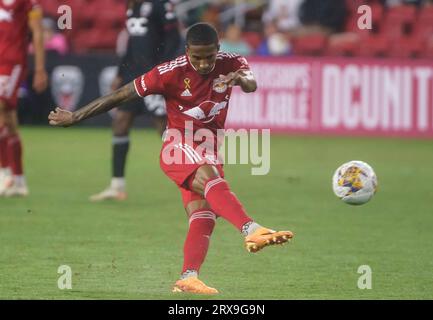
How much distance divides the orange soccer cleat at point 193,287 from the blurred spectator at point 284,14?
12.6m

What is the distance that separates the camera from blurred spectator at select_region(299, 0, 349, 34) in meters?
19.5

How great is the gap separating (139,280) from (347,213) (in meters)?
3.88

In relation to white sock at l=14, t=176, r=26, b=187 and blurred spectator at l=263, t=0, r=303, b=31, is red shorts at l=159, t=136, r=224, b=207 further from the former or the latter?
blurred spectator at l=263, t=0, r=303, b=31

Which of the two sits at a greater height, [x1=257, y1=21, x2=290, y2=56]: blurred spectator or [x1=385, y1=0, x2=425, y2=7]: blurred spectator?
[x1=385, y1=0, x2=425, y2=7]: blurred spectator

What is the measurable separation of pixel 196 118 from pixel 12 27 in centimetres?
450

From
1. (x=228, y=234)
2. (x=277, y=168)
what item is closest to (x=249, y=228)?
(x=228, y=234)

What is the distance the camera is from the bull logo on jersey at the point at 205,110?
7.36 m

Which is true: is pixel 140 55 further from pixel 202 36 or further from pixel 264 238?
pixel 264 238

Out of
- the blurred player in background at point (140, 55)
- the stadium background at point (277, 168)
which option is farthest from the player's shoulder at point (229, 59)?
the blurred player in background at point (140, 55)

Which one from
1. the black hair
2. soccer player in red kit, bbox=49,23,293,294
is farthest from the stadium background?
the black hair

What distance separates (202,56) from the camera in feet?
23.0

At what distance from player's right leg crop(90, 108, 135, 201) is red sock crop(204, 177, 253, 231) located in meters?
4.43
